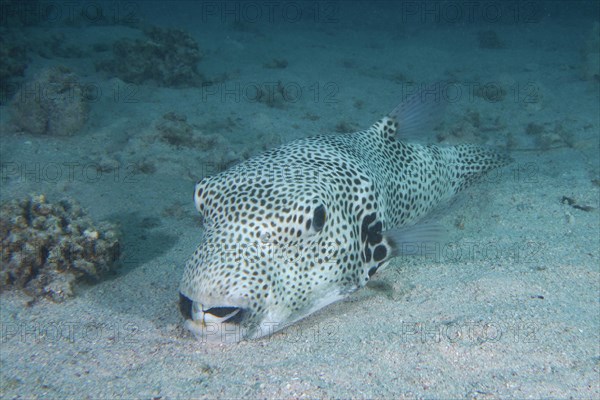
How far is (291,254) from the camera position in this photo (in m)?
3.06

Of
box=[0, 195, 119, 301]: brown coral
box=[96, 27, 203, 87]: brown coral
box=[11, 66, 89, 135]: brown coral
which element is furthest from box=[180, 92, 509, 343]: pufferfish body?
box=[96, 27, 203, 87]: brown coral

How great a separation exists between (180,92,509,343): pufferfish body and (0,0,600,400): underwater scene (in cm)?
2

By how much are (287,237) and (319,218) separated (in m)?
0.28

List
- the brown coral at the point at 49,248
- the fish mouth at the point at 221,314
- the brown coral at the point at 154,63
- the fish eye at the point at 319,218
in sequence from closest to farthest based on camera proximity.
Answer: the fish mouth at the point at 221,314
the fish eye at the point at 319,218
the brown coral at the point at 49,248
the brown coral at the point at 154,63

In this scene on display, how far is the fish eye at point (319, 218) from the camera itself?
3.11 metres

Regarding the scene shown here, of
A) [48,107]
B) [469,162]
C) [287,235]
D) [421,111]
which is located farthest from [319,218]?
[48,107]

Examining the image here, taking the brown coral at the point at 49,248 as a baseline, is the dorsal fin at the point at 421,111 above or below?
above

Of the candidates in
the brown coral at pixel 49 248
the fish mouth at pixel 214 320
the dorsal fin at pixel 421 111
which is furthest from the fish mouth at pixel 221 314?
the dorsal fin at pixel 421 111

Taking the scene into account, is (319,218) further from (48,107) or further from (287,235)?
(48,107)

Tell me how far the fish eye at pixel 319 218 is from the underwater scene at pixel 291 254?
0.08ft

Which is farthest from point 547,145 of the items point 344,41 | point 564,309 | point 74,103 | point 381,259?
point 344,41

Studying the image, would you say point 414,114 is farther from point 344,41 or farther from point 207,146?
point 344,41
